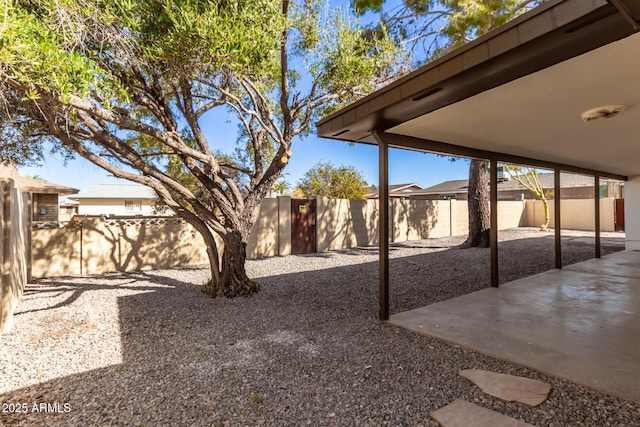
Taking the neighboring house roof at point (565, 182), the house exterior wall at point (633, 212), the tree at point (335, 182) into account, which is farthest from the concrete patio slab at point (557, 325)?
the neighboring house roof at point (565, 182)

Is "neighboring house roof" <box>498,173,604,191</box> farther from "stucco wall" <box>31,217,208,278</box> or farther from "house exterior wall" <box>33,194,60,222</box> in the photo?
"house exterior wall" <box>33,194,60,222</box>

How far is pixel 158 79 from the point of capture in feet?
17.1

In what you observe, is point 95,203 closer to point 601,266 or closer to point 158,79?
point 158,79

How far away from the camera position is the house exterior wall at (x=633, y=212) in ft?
32.0

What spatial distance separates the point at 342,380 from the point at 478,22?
8.55 meters

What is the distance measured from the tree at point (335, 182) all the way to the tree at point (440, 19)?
11277 millimetres

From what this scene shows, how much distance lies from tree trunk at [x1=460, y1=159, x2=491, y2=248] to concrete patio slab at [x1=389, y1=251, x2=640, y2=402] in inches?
202

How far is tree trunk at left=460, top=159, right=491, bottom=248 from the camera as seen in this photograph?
11289 millimetres

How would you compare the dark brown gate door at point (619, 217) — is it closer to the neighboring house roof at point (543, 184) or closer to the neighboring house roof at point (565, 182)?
the neighboring house roof at point (565, 182)

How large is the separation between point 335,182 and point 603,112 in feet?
56.8

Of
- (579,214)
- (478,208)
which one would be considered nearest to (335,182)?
(478,208)

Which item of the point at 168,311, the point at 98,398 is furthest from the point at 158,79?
the point at 98,398

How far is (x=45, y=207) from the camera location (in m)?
13.2

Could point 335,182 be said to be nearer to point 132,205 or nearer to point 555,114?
point 132,205
